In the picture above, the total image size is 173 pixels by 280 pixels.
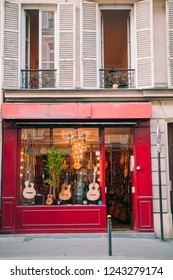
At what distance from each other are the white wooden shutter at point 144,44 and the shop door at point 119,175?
1.69 metres

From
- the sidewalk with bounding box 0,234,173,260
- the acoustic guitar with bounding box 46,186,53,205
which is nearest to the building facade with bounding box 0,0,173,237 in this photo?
the acoustic guitar with bounding box 46,186,53,205

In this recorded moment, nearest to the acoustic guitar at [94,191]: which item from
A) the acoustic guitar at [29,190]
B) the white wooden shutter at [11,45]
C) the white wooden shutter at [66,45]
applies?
the acoustic guitar at [29,190]

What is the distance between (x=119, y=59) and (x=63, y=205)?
5.92 m

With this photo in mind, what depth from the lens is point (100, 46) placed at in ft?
42.1

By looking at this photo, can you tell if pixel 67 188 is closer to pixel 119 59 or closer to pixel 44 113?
pixel 44 113

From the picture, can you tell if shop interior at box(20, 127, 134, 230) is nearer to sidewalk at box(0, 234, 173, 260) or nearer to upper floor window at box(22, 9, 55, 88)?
sidewalk at box(0, 234, 173, 260)

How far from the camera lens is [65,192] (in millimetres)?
12391

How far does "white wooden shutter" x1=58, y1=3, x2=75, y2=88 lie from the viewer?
12.3 meters

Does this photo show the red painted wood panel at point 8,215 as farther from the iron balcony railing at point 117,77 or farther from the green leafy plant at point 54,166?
the iron balcony railing at point 117,77

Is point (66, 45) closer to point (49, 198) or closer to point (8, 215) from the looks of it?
point (49, 198)

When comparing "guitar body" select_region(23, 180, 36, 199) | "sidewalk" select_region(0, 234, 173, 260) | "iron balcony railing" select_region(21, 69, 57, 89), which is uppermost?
"iron balcony railing" select_region(21, 69, 57, 89)

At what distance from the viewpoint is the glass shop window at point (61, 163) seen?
12359mm

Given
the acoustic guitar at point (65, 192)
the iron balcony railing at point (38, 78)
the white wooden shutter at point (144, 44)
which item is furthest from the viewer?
the iron balcony railing at point (38, 78)

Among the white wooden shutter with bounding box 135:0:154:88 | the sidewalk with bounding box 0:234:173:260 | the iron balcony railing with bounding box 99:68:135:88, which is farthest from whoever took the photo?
the iron balcony railing with bounding box 99:68:135:88
